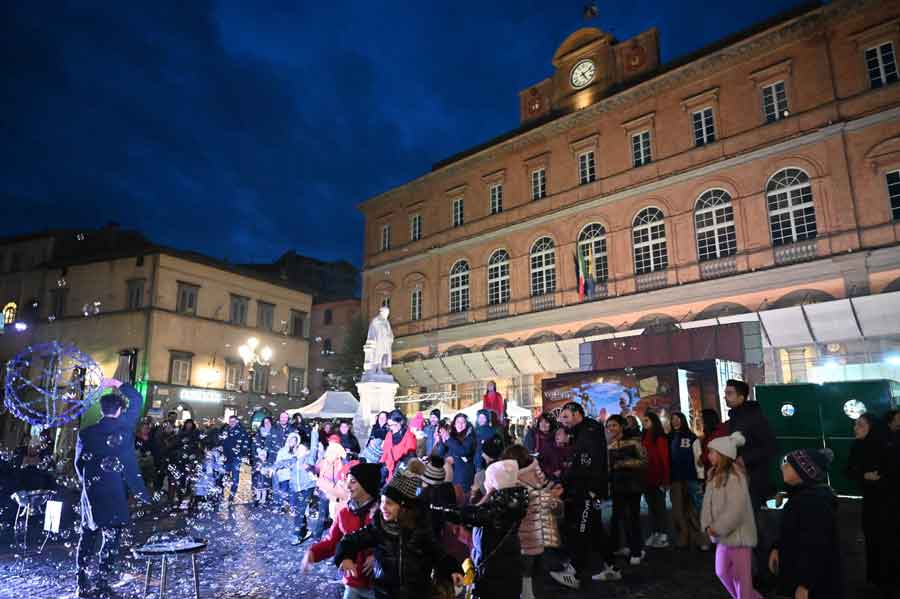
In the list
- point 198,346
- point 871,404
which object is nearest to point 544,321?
point 871,404

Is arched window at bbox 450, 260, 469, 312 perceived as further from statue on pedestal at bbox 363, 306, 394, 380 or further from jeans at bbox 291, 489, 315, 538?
jeans at bbox 291, 489, 315, 538

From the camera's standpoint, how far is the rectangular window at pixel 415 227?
111 ft

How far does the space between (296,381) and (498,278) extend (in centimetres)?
1930

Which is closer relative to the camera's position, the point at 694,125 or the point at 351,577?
the point at 351,577

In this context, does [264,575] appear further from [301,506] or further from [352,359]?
[352,359]

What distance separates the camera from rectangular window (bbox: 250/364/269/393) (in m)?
37.8

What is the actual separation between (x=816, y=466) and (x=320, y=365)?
4112 cm

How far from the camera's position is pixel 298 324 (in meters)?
42.1

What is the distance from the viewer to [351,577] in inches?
141

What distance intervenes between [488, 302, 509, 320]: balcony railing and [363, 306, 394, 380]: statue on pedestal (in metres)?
12.8

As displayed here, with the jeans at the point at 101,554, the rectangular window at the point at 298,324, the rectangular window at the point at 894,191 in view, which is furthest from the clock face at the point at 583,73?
the jeans at the point at 101,554

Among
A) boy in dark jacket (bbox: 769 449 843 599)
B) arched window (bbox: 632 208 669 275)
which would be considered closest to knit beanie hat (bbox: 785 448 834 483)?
boy in dark jacket (bbox: 769 449 843 599)

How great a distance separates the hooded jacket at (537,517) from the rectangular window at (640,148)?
21924mm

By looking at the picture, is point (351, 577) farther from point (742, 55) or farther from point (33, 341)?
point (33, 341)
